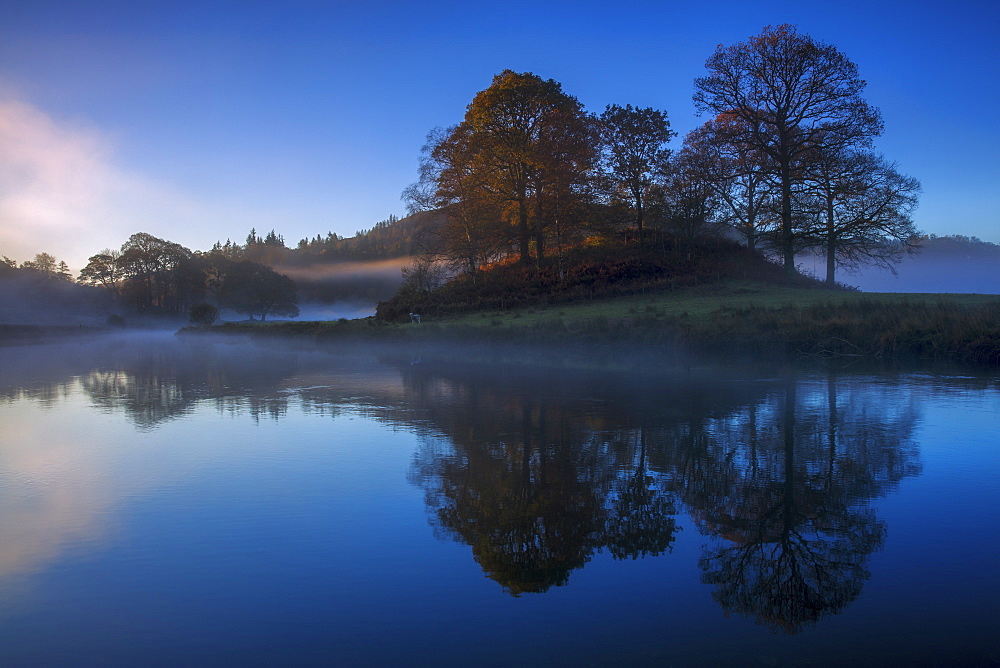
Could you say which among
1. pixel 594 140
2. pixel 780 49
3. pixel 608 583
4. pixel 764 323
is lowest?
pixel 608 583

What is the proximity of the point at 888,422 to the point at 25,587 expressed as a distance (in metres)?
8.71

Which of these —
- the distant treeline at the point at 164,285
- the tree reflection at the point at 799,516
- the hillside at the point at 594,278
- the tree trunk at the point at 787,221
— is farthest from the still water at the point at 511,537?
the distant treeline at the point at 164,285

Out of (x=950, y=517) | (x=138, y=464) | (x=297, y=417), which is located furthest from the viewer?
(x=297, y=417)

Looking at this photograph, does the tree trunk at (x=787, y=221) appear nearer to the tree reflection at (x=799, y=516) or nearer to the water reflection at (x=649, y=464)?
the water reflection at (x=649, y=464)

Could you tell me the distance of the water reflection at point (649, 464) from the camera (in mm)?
3990

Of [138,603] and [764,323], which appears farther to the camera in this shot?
[764,323]

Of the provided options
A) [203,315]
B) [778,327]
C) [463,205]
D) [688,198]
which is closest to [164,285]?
[203,315]

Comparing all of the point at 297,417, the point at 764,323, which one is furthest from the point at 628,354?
the point at 297,417

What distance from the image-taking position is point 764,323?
16.6m

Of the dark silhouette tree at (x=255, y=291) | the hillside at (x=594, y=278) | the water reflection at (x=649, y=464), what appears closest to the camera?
the water reflection at (x=649, y=464)

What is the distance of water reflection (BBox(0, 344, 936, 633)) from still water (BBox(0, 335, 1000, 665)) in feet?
0.10

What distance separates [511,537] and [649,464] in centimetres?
235

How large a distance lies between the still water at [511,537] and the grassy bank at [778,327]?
566 cm

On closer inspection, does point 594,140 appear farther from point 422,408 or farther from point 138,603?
point 138,603
